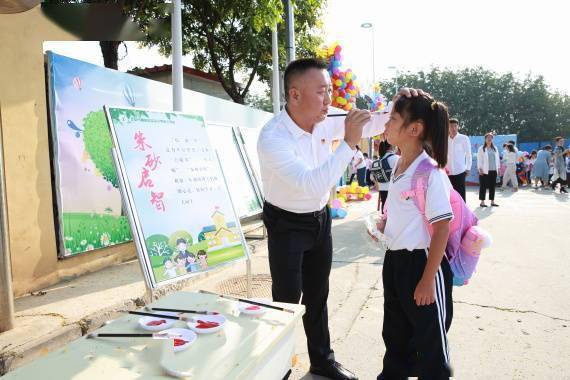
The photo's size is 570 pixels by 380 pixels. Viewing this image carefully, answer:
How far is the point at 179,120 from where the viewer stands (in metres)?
3.23

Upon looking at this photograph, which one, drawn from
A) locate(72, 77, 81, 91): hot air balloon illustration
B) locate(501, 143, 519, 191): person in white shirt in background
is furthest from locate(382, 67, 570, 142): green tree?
locate(72, 77, 81, 91): hot air balloon illustration

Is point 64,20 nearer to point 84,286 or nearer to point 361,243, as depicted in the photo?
point 84,286

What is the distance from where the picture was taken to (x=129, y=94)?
16.2ft

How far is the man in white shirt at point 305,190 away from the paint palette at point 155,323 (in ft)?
2.71

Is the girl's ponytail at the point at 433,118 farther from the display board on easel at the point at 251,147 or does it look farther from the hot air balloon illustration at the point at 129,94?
the display board on easel at the point at 251,147

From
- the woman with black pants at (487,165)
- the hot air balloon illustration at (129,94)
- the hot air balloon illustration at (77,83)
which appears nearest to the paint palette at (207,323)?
the hot air balloon illustration at (77,83)

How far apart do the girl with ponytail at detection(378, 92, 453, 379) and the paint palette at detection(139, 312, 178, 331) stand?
3.73 ft

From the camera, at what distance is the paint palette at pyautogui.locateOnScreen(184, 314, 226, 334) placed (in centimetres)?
153

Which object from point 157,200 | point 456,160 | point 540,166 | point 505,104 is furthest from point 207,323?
point 505,104

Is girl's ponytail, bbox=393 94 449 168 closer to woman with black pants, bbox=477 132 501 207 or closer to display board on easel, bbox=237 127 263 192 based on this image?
display board on easel, bbox=237 127 263 192

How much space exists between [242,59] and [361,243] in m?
8.81

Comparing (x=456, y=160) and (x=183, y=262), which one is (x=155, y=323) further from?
(x=456, y=160)

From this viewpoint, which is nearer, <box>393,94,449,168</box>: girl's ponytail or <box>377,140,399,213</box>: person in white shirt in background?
<box>393,94,449,168</box>: girl's ponytail

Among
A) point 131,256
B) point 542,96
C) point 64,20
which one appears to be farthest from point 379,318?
point 542,96
